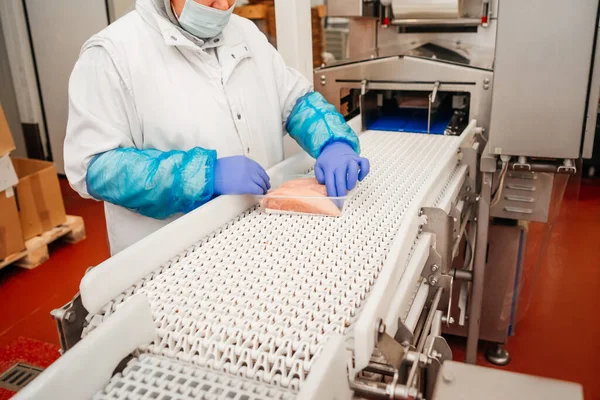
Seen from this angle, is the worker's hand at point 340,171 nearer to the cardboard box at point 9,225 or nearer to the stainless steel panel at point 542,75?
the stainless steel panel at point 542,75

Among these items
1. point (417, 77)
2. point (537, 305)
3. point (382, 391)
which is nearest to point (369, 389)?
point (382, 391)

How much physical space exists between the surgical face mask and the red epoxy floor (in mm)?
1533

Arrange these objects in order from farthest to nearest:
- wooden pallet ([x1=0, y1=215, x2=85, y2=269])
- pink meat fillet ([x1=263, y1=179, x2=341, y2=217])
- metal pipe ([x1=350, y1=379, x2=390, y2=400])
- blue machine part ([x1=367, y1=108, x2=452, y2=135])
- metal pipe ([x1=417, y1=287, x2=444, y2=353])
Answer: wooden pallet ([x1=0, y1=215, x2=85, y2=269])
blue machine part ([x1=367, y1=108, x2=452, y2=135])
pink meat fillet ([x1=263, y1=179, x2=341, y2=217])
metal pipe ([x1=417, y1=287, x2=444, y2=353])
metal pipe ([x1=350, y1=379, x2=390, y2=400])

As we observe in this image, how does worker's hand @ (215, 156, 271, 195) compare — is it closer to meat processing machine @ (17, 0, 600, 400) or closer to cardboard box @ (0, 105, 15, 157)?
meat processing machine @ (17, 0, 600, 400)

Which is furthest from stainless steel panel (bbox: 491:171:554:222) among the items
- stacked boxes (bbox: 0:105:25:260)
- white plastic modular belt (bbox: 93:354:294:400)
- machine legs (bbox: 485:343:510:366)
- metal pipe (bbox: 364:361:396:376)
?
stacked boxes (bbox: 0:105:25:260)

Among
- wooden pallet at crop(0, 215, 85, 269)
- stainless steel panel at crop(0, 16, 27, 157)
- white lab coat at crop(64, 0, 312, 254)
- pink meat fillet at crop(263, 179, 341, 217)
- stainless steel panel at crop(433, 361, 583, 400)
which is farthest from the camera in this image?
stainless steel panel at crop(0, 16, 27, 157)

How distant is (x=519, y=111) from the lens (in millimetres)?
1548

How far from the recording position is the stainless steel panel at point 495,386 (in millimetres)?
571

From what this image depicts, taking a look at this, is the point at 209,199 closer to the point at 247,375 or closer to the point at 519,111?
the point at 247,375

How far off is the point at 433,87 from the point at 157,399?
1.73m

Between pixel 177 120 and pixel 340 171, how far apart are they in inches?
18.6

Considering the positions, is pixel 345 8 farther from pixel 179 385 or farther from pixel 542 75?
pixel 179 385

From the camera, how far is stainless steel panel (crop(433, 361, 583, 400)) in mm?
571

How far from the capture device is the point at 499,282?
2.18 meters
